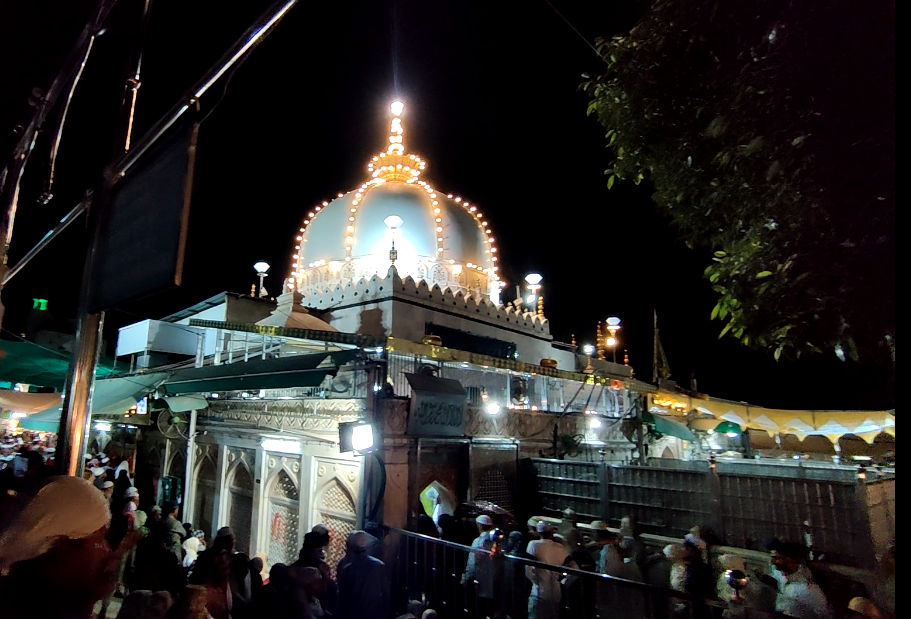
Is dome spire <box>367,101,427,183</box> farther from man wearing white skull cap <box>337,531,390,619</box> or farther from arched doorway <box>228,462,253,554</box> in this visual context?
man wearing white skull cap <box>337,531,390,619</box>

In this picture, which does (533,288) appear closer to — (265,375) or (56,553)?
(265,375)

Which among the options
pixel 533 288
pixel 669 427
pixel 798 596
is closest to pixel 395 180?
pixel 533 288

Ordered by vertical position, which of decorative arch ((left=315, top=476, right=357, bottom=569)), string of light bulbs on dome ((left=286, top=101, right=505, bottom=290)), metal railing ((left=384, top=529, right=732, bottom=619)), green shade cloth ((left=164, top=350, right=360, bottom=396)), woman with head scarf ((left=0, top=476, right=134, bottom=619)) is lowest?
metal railing ((left=384, top=529, right=732, bottom=619))

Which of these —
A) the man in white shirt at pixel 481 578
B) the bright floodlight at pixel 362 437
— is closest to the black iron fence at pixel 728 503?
the man in white shirt at pixel 481 578

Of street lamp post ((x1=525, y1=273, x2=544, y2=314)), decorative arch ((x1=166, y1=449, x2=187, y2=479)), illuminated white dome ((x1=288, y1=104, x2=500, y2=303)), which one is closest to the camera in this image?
decorative arch ((x1=166, y1=449, x2=187, y2=479))

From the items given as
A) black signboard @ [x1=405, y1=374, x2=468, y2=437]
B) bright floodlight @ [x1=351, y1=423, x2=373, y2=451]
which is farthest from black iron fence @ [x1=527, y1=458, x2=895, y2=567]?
bright floodlight @ [x1=351, y1=423, x2=373, y2=451]

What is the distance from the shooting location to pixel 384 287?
13.1 m

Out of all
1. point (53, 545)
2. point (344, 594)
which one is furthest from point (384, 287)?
point (53, 545)

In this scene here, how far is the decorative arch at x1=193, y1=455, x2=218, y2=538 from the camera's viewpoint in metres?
12.0

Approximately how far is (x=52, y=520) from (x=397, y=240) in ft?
43.6

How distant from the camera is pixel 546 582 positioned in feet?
22.6

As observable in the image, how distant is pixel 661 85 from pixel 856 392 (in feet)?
108

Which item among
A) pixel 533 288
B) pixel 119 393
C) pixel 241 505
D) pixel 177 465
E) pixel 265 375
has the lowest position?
pixel 241 505

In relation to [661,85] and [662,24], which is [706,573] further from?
[662,24]
